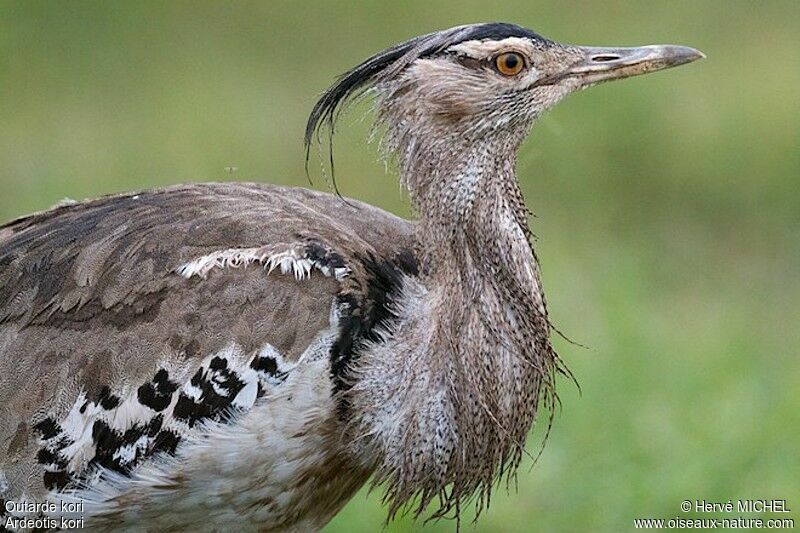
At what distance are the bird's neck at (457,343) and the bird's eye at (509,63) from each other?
0.50 feet

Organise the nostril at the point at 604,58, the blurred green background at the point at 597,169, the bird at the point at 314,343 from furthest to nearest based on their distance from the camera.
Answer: the blurred green background at the point at 597,169, the nostril at the point at 604,58, the bird at the point at 314,343

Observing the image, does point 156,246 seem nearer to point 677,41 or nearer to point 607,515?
point 607,515

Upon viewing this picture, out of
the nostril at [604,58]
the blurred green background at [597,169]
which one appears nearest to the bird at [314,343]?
the nostril at [604,58]

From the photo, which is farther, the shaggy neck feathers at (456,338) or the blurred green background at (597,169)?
the blurred green background at (597,169)

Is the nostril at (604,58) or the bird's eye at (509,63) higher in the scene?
the nostril at (604,58)

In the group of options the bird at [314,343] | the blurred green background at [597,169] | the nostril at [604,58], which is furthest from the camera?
the blurred green background at [597,169]

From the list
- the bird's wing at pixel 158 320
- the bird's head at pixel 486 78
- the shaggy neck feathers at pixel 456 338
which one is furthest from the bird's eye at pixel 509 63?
the bird's wing at pixel 158 320

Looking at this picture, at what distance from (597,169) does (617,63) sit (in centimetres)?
327

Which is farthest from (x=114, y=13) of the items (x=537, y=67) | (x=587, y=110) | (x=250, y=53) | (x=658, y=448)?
(x=537, y=67)

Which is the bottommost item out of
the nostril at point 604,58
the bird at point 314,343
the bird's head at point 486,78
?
the bird at point 314,343

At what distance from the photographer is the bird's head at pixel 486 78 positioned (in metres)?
3.01

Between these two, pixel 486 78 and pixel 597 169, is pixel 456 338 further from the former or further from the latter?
pixel 597 169

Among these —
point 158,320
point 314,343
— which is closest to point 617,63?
point 314,343

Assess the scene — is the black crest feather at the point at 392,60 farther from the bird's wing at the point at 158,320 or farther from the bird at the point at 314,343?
the bird's wing at the point at 158,320
